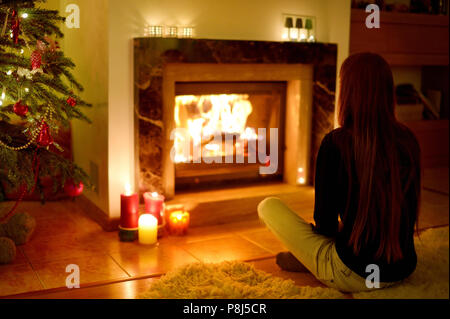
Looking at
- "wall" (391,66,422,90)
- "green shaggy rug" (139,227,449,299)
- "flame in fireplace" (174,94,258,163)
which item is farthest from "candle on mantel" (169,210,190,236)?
"wall" (391,66,422,90)

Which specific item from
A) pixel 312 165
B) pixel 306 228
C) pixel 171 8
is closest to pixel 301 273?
pixel 306 228

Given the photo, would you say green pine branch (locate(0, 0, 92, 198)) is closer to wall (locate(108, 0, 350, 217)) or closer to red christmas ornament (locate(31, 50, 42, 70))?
red christmas ornament (locate(31, 50, 42, 70))

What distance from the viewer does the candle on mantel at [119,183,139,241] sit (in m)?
2.90

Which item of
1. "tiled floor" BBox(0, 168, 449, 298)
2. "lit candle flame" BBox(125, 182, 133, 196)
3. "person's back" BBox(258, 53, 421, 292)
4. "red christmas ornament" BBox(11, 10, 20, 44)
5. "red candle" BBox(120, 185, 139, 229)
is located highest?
"red christmas ornament" BBox(11, 10, 20, 44)

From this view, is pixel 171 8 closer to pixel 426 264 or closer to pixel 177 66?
pixel 177 66

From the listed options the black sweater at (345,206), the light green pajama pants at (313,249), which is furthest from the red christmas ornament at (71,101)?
the black sweater at (345,206)

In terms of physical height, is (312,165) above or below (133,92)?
below

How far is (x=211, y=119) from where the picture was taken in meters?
3.44

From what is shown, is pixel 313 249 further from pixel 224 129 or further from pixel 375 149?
pixel 224 129

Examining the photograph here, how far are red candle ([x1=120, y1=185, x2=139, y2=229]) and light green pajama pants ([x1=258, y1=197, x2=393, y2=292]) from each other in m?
0.84

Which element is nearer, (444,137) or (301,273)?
(301,273)

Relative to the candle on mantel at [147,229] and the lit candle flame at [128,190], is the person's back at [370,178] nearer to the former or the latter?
the candle on mantel at [147,229]

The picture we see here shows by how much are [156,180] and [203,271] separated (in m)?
0.87

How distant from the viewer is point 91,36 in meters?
3.16
